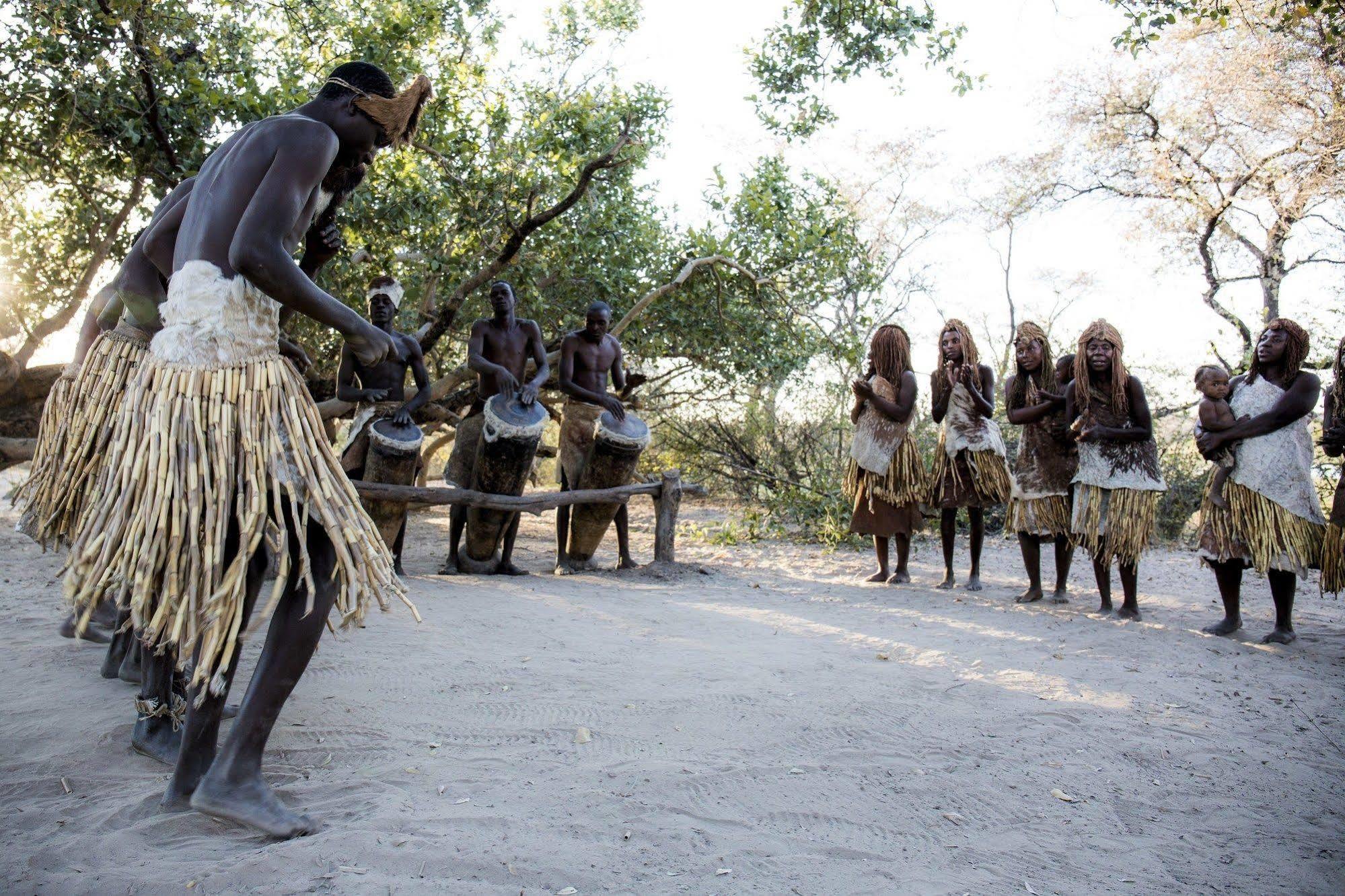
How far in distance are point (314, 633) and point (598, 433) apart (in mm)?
4321

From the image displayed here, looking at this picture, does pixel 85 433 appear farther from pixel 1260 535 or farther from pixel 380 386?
pixel 1260 535

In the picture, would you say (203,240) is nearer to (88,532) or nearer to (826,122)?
(88,532)

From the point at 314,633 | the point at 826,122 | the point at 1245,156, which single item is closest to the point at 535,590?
the point at 314,633

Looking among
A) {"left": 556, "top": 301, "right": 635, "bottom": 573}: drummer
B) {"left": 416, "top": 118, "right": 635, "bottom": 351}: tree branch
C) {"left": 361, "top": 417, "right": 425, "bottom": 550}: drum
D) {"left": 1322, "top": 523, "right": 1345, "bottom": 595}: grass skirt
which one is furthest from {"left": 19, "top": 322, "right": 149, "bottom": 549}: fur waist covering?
{"left": 1322, "top": 523, "right": 1345, "bottom": 595}: grass skirt

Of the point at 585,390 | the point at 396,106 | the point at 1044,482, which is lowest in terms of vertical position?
the point at 1044,482

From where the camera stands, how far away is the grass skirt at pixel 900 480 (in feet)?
20.6

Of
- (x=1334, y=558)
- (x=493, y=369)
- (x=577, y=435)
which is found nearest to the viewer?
(x=1334, y=558)

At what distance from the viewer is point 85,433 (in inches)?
104

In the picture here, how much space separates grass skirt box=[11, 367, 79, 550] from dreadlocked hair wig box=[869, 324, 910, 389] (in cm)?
486

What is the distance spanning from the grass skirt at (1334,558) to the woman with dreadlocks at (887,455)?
90.9 inches

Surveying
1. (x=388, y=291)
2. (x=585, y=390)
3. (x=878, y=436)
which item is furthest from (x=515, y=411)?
(x=878, y=436)

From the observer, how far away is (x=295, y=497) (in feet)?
6.86

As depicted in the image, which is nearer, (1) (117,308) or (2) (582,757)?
(2) (582,757)

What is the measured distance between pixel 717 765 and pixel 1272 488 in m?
3.72
